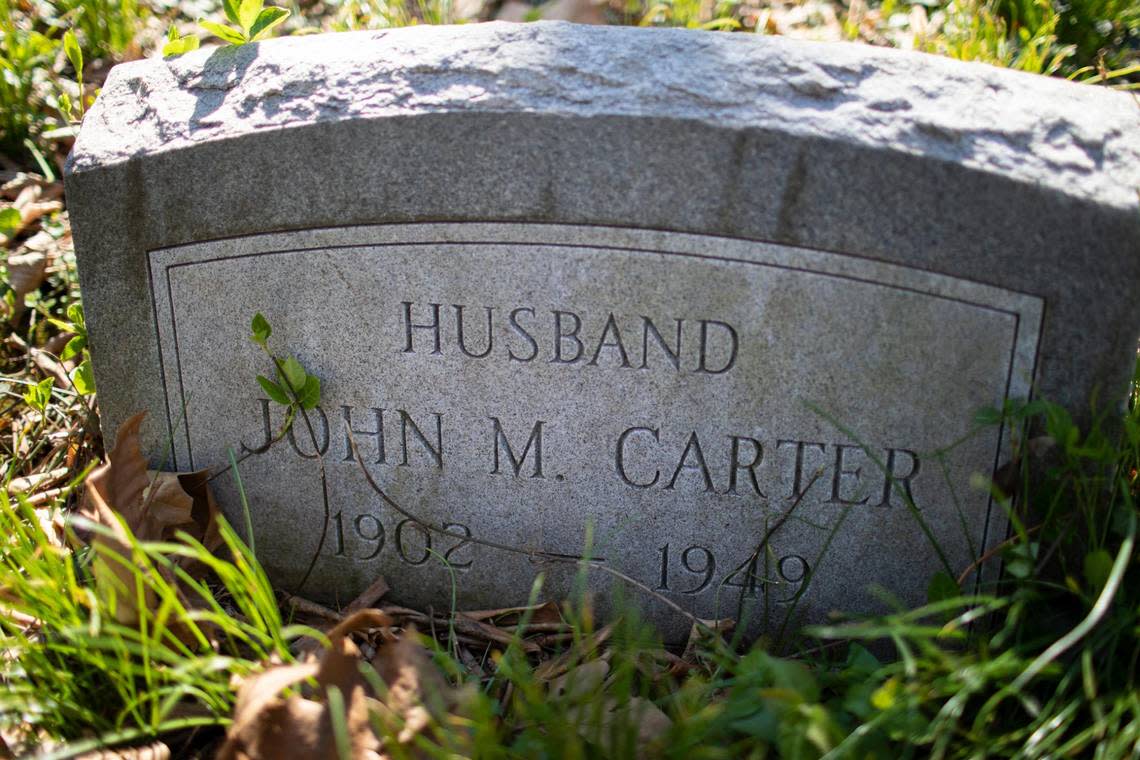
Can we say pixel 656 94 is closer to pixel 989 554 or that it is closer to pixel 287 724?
pixel 989 554

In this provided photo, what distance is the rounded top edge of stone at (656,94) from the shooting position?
1.61m

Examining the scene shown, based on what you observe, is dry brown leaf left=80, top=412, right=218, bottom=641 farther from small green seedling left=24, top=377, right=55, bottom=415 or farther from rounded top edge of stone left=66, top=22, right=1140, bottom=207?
rounded top edge of stone left=66, top=22, right=1140, bottom=207

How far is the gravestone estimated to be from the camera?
165 centimetres

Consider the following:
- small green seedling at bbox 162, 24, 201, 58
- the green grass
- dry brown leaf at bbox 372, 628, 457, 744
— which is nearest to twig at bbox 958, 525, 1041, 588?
dry brown leaf at bbox 372, 628, 457, 744

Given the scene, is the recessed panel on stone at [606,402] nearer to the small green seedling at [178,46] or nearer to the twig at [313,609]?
the twig at [313,609]

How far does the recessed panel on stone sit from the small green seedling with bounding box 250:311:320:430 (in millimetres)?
32

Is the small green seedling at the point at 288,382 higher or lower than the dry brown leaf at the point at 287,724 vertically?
higher

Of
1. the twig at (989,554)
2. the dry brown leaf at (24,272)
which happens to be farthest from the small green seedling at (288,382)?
the twig at (989,554)

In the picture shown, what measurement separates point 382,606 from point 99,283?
82cm

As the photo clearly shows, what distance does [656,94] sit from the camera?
1.69 meters

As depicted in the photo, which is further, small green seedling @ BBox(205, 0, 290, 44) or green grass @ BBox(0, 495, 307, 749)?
small green seedling @ BBox(205, 0, 290, 44)

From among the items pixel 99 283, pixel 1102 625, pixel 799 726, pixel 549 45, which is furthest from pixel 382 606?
pixel 1102 625

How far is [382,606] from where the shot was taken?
7.01 feet

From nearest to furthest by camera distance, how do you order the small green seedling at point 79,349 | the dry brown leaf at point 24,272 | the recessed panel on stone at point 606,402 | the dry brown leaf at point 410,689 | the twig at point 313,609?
1. the dry brown leaf at point 410,689
2. the recessed panel on stone at point 606,402
3. the twig at point 313,609
4. the small green seedling at point 79,349
5. the dry brown leaf at point 24,272
